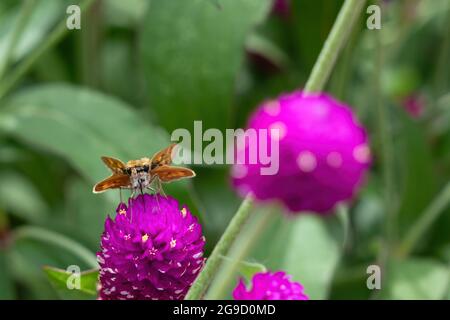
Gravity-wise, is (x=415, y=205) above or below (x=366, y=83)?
below

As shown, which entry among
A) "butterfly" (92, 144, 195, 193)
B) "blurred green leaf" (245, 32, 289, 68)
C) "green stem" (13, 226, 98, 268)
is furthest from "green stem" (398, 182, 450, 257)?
"butterfly" (92, 144, 195, 193)

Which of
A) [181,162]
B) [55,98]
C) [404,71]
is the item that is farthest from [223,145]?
[404,71]

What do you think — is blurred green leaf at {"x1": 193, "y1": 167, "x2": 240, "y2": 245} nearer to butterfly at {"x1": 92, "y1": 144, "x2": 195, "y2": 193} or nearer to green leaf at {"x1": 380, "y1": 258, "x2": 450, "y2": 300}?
green leaf at {"x1": 380, "y1": 258, "x2": 450, "y2": 300}

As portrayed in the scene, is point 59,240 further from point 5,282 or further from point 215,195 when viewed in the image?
point 215,195

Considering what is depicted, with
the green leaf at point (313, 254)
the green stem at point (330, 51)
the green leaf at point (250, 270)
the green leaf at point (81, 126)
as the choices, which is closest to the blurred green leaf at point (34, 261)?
the green leaf at point (81, 126)

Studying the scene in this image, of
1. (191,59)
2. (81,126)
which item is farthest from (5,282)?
(191,59)
